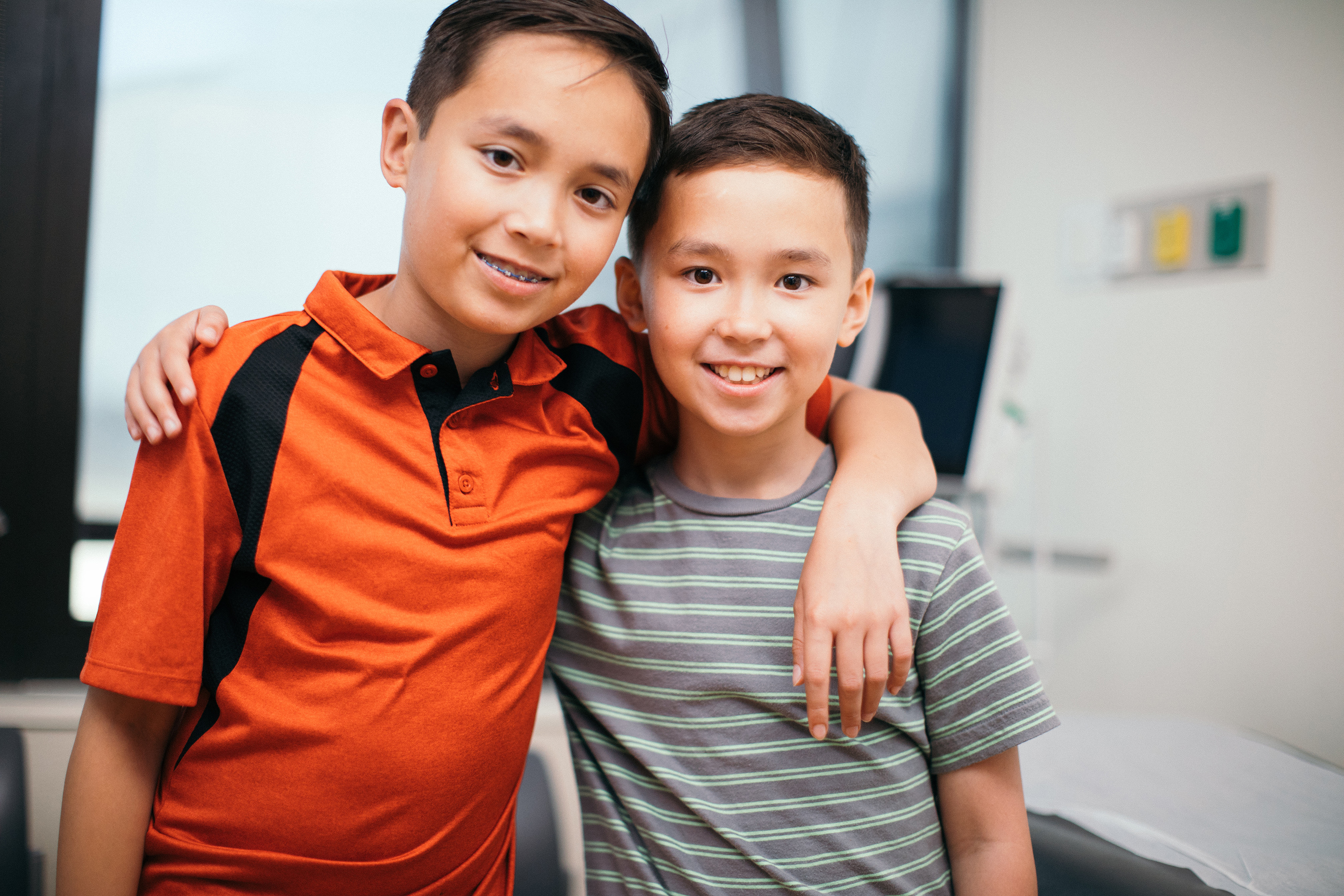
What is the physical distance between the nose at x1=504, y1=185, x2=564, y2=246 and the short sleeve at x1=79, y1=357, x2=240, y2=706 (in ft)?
0.95

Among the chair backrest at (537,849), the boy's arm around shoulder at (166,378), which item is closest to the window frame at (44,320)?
the chair backrest at (537,849)

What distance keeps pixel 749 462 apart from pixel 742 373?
12cm

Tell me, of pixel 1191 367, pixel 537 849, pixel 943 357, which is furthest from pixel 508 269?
pixel 1191 367

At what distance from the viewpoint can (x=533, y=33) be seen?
70 centimetres

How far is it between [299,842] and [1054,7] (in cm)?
265

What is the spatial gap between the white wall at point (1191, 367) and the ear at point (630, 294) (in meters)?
1.64

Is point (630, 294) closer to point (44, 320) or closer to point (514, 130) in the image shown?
point (514, 130)

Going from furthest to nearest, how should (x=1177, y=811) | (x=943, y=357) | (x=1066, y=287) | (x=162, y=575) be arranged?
(x=1066, y=287) → (x=943, y=357) → (x=1177, y=811) → (x=162, y=575)

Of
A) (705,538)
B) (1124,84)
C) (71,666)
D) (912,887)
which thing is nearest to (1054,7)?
(1124,84)

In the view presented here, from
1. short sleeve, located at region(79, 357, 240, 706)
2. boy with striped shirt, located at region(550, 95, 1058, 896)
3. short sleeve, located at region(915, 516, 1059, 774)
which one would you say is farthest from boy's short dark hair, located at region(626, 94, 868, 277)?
short sleeve, located at region(79, 357, 240, 706)

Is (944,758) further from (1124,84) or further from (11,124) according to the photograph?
(11,124)

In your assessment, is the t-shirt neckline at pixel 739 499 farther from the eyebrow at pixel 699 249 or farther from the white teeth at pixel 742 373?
the eyebrow at pixel 699 249

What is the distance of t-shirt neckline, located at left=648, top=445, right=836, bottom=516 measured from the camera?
83 cm

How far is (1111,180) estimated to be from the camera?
2133 millimetres
